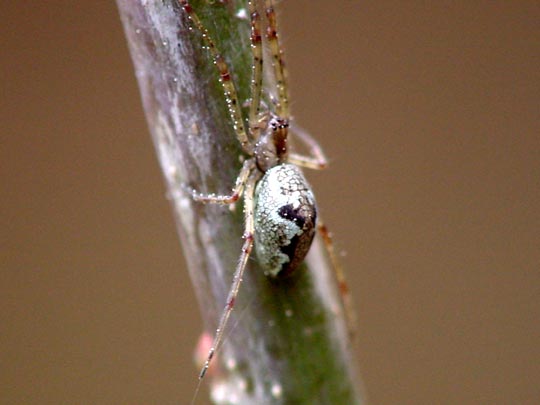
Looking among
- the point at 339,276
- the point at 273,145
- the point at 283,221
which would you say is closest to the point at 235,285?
the point at 283,221

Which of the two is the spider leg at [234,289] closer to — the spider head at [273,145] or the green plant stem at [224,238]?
the green plant stem at [224,238]

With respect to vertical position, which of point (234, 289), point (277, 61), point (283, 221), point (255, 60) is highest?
point (277, 61)

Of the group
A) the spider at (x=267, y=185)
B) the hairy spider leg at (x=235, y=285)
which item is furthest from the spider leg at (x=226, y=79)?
the hairy spider leg at (x=235, y=285)

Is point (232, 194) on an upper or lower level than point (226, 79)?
lower

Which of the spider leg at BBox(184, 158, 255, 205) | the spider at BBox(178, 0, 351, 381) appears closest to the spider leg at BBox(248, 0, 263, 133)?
the spider at BBox(178, 0, 351, 381)

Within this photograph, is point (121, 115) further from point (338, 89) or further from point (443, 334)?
point (443, 334)

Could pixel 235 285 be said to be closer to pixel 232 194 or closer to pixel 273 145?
pixel 232 194

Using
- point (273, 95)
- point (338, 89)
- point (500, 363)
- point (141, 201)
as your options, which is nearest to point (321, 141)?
point (338, 89)
